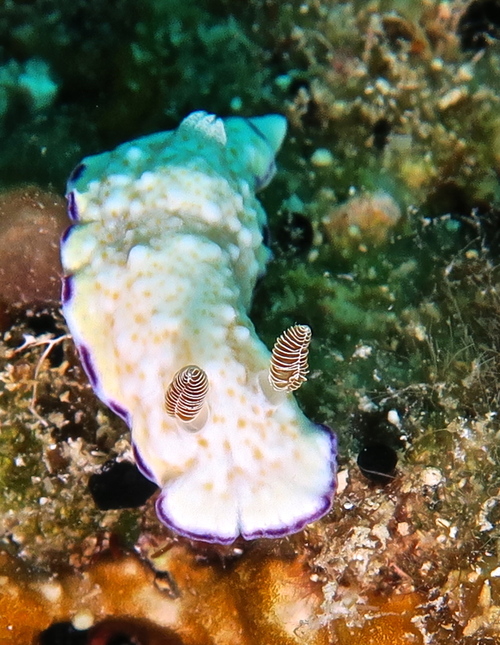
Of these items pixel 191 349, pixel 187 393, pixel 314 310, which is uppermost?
pixel 187 393

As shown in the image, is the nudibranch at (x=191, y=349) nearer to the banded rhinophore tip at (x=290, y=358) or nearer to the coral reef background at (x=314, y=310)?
the banded rhinophore tip at (x=290, y=358)

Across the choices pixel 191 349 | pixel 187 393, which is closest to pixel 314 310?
pixel 191 349

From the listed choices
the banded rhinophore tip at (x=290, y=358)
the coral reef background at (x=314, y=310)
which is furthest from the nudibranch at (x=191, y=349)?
the coral reef background at (x=314, y=310)

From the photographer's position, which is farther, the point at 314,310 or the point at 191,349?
the point at 314,310

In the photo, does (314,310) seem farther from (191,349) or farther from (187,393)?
(187,393)

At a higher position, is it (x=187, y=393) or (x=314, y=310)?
(x=187, y=393)

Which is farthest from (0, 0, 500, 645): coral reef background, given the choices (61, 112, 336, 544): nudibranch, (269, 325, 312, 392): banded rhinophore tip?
(269, 325, 312, 392): banded rhinophore tip

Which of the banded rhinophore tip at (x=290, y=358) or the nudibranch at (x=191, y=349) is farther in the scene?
the nudibranch at (x=191, y=349)
